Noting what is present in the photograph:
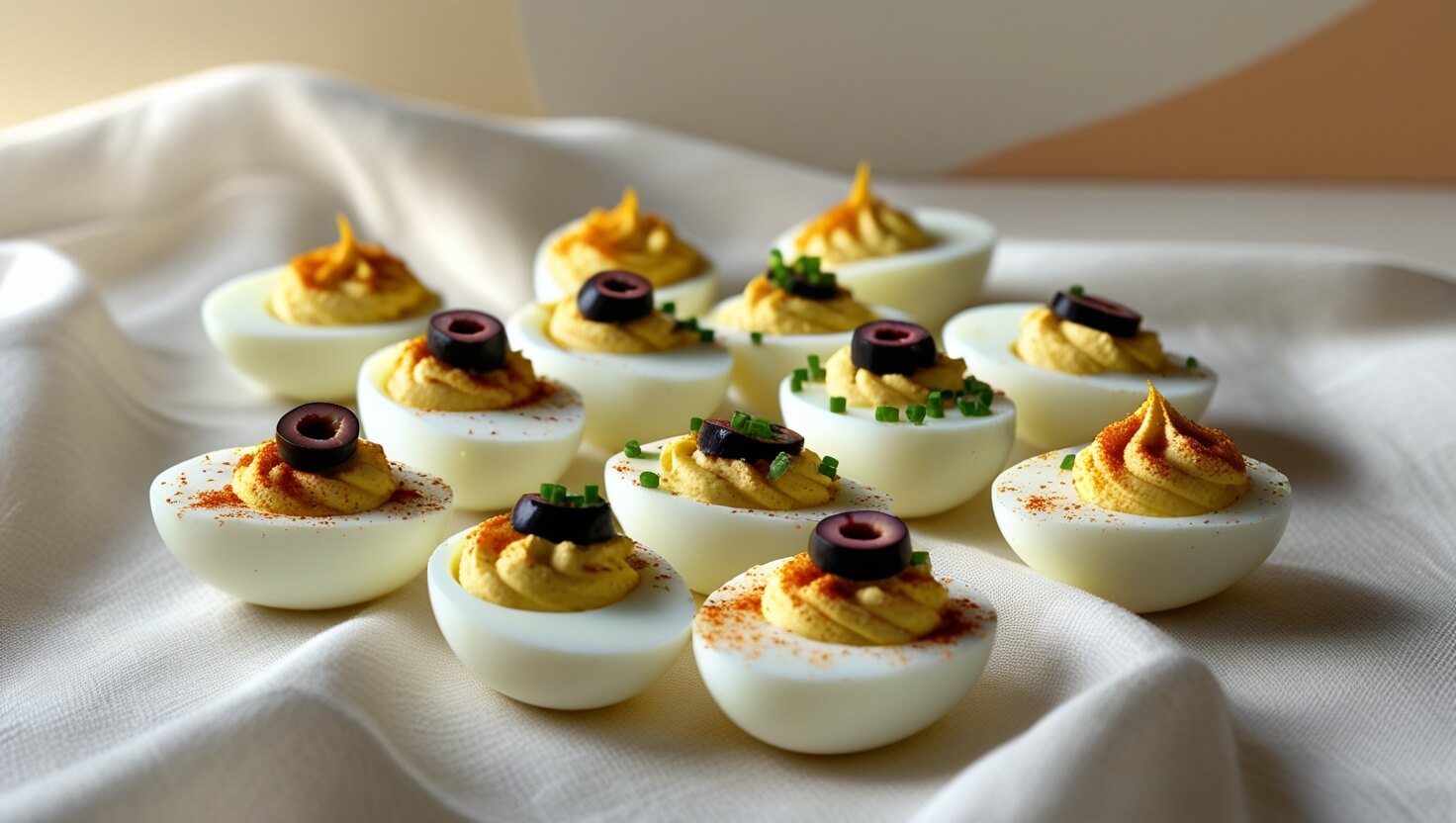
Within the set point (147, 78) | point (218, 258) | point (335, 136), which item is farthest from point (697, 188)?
point (147, 78)

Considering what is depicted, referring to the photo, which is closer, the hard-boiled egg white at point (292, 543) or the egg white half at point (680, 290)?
the hard-boiled egg white at point (292, 543)

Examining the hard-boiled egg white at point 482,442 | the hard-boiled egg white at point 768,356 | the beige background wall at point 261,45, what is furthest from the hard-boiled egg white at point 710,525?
the beige background wall at point 261,45

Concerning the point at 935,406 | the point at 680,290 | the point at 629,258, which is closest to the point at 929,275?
the point at 680,290

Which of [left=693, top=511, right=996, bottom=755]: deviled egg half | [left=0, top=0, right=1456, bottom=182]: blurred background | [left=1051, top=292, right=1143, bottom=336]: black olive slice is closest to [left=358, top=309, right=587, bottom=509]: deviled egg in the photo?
[left=693, top=511, right=996, bottom=755]: deviled egg half

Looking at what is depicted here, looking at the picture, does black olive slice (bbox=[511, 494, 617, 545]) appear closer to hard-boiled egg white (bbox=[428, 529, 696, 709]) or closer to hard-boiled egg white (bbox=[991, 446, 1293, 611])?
hard-boiled egg white (bbox=[428, 529, 696, 709])

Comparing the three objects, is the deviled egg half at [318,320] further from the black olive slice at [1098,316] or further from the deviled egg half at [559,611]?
the black olive slice at [1098,316]

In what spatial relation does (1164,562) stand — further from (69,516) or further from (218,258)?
(218,258)
